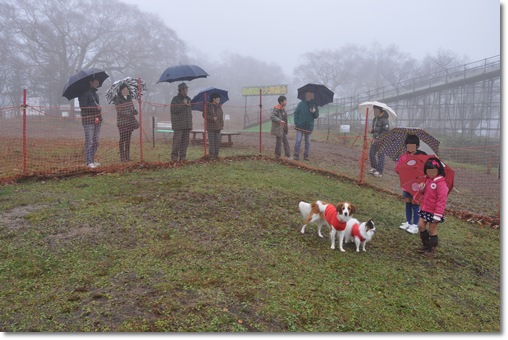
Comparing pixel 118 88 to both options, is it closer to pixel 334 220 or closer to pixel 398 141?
pixel 398 141

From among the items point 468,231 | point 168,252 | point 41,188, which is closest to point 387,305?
point 168,252

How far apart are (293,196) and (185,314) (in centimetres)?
424

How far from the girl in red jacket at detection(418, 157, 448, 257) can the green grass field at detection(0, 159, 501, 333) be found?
230 mm

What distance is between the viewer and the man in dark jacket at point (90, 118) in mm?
7770

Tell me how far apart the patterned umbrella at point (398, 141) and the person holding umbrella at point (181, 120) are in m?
4.44

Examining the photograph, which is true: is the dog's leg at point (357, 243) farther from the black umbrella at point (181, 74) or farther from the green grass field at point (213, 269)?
the black umbrella at point (181, 74)

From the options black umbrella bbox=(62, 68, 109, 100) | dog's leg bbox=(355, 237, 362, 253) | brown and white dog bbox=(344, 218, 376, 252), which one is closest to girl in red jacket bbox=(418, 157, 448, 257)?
brown and white dog bbox=(344, 218, 376, 252)

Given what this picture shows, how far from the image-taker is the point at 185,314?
2938 millimetres

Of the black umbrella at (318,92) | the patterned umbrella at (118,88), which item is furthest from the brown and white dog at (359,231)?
the black umbrella at (318,92)

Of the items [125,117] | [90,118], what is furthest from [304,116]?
[90,118]

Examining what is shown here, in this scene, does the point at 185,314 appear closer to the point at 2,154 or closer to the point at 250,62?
the point at 2,154

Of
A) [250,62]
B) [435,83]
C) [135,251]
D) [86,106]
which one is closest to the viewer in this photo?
[135,251]

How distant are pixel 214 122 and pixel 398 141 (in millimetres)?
4572

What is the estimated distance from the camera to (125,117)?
8.47 metres
